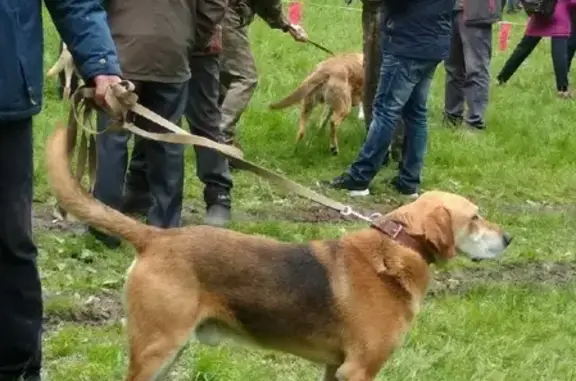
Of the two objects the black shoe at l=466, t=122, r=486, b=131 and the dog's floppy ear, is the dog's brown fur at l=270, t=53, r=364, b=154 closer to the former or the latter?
the black shoe at l=466, t=122, r=486, b=131

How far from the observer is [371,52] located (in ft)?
31.0

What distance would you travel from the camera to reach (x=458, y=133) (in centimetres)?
1122

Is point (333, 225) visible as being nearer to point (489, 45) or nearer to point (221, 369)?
point (221, 369)

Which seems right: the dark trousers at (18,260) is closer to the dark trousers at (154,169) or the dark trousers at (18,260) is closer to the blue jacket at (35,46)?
the blue jacket at (35,46)

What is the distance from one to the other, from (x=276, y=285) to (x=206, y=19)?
293 cm

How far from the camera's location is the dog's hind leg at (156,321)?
13.5ft

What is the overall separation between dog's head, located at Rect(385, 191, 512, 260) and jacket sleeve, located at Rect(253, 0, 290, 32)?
430cm

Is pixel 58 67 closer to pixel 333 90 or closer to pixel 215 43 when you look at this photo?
pixel 333 90

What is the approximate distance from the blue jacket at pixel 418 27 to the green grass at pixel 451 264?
4.17ft

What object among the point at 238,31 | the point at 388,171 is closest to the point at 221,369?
the point at 238,31

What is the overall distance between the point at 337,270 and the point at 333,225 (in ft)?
11.1

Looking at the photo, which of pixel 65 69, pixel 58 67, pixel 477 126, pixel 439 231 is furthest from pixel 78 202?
pixel 477 126

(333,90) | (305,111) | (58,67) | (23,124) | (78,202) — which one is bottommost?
(305,111)

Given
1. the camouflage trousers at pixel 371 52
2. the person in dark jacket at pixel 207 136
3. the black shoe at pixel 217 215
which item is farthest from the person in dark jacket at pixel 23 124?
the camouflage trousers at pixel 371 52
